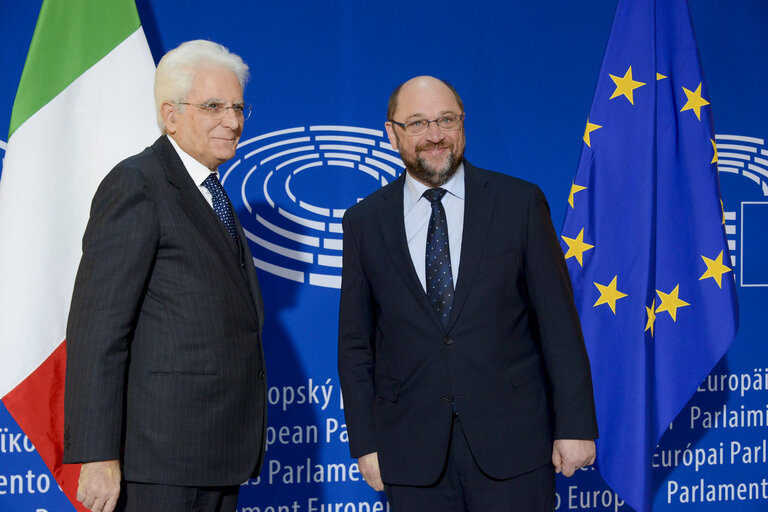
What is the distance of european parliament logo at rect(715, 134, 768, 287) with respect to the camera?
10.6ft

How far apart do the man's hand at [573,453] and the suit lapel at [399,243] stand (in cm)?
42

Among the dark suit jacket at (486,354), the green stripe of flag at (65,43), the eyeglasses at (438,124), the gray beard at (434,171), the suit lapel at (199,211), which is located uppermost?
the green stripe of flag at (65,43)

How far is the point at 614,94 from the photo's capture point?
269 centimetres

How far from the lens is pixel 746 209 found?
127 inches

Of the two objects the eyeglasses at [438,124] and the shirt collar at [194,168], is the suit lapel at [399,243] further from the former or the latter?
the shirt collar at [194,168]

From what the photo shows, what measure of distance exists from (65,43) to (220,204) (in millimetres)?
1063

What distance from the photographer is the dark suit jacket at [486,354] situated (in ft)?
5.86

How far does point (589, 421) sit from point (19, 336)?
171 centimetres

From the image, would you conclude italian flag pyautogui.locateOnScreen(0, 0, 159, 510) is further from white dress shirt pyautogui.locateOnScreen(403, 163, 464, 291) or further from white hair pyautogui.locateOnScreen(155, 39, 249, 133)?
white dress shirt pyautogui.locateOnScreen(403, 163, 464, 291)

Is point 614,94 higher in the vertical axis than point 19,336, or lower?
higher

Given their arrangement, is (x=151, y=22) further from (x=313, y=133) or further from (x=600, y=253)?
(x=600, y=253)

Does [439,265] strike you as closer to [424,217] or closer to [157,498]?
[424,217]

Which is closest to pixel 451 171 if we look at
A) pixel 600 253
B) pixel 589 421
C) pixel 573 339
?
pixel 573 339

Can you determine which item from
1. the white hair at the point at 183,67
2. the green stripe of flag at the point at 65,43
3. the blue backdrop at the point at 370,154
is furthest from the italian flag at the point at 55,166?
the white hair at the point at 183,67
